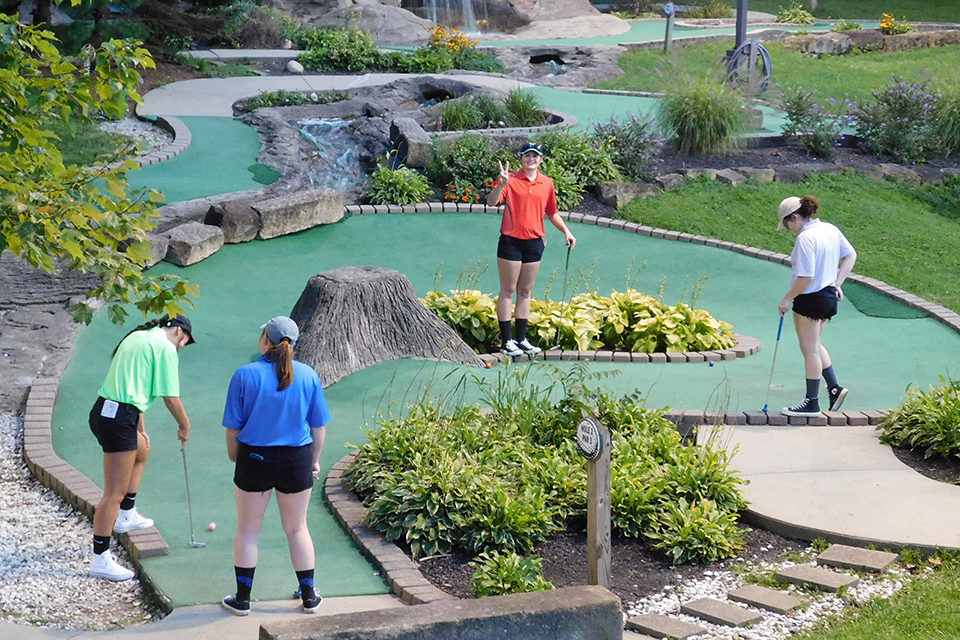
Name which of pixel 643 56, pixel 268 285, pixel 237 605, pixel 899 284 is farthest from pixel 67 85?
pixel 643 56

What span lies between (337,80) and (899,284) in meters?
11.8

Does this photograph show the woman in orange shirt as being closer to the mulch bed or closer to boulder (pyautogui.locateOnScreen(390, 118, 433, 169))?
the mulch bed

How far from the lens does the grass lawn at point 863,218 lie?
12.1 m

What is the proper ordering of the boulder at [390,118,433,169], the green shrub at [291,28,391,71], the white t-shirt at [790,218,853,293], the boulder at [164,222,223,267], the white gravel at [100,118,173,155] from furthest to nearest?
the green shrub at [291,28,391,71], the white gravel at [100,118,173,155], the boulder at [390,118,433,169], the boulder at [164,222,223,267], the white t-shirt at [790,218,853,293]

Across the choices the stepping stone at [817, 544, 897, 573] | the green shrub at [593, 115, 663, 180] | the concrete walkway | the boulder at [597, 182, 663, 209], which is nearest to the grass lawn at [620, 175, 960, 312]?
the boulder at [597, 182, 663, 209]

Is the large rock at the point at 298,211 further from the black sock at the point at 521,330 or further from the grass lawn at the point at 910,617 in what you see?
the grass lawn at the point at 910,617

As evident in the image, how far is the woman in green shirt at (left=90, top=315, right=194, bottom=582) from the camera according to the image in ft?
17.8

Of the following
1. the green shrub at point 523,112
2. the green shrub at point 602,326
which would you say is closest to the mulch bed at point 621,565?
the green shrub at point 602,326

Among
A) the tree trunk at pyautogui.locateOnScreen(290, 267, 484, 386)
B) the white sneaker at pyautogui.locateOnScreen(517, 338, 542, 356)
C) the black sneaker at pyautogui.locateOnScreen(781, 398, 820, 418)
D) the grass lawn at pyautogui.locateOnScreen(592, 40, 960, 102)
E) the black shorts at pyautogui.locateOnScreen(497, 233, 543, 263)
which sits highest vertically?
the grass lawn at pyautogui.locateOnScreen(592, 40, 960, 102)

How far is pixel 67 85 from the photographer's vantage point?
4.79 meters

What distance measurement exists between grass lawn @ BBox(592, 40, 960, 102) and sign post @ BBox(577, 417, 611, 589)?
1456 cm

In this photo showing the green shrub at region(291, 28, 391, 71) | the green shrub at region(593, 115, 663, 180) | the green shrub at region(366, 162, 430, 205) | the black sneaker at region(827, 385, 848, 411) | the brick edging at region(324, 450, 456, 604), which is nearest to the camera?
the brick edging at region(324, 450, 456, 604)

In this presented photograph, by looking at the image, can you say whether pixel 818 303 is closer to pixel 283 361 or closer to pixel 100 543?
pixel 283 361

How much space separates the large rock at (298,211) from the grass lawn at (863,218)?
3.69 meters
